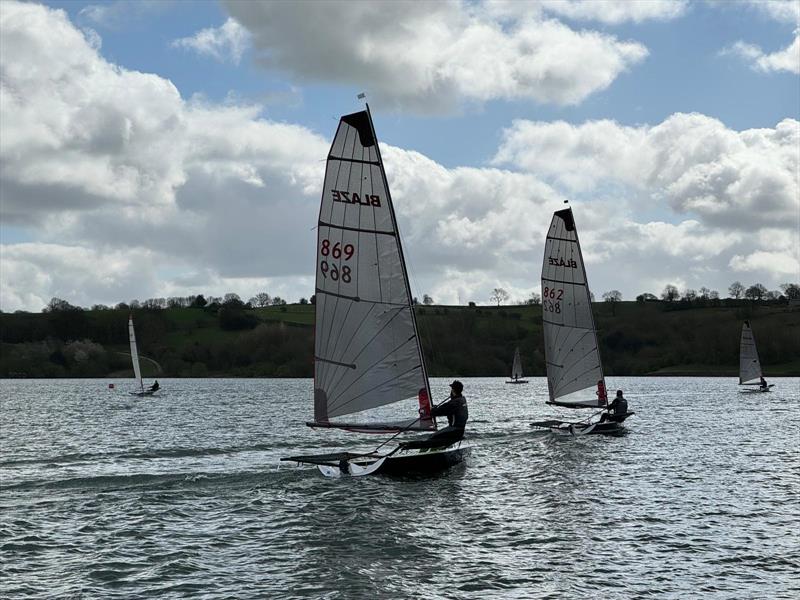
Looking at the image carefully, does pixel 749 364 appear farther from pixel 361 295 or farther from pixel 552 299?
pixel 361 295

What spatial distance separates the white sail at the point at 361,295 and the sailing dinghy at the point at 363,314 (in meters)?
0.03

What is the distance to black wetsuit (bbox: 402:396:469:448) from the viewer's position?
1172 inches

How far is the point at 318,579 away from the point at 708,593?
Answer: 326 inches

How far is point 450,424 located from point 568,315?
20.2 metres

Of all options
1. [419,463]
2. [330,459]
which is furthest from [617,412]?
[330,459]

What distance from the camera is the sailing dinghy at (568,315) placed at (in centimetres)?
4853

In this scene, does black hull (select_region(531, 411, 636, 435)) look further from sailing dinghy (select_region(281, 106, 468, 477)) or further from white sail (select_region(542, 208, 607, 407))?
sailing dinghy (select_region(281, 106, 468, 477))

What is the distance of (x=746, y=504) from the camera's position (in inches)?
1101

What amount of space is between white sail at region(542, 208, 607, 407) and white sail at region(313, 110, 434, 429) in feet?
67.3

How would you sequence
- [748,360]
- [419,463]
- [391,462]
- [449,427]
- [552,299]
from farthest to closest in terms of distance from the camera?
[748,360]
[552,299]
[449,427]
[419,463]
[391,462]

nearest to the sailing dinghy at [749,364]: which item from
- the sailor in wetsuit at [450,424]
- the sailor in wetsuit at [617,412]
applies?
the sailor in wetsuit at [617,412]

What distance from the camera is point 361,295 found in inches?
1170

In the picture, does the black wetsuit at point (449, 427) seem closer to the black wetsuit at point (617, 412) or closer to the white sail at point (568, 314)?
the white sail at point (568, 314)

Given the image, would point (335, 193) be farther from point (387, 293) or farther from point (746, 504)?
point (746, 504)
